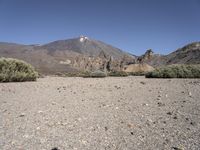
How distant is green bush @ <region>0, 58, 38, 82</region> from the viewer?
14.9 meters

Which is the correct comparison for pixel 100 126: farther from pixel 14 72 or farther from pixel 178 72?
pixel 178 72

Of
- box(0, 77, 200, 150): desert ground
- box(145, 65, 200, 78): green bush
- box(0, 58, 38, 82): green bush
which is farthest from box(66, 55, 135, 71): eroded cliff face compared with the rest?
box(0, 77, 200, 150): desert ground

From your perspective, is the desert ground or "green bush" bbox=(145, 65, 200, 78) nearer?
the desert ground

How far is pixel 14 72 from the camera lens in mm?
15445

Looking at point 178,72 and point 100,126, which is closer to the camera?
point 100,126

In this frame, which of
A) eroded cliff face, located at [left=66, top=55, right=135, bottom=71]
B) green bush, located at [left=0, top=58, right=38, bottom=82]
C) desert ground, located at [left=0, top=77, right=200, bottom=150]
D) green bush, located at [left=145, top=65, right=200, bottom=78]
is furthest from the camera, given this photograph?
eroded cliff face, located at [left=66, top=55, right=135, bottom=71]

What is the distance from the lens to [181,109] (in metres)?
6.16

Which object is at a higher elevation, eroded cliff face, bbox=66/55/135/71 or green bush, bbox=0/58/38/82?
eroded cliff face, bbox=66/55/135/71

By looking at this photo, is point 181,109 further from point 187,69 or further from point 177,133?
point 187,69

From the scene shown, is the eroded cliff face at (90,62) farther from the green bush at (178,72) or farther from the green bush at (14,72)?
the green bush at (14,72)

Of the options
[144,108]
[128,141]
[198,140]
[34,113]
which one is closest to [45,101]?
[34,113]

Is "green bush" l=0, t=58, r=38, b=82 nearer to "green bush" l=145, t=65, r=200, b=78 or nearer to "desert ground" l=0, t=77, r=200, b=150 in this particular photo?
"desert ground" l=0, t=77, r=200, b=150

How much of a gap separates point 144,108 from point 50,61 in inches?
2593

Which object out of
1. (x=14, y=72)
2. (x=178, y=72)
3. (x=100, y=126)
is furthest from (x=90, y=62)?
(x=100, y=126)
